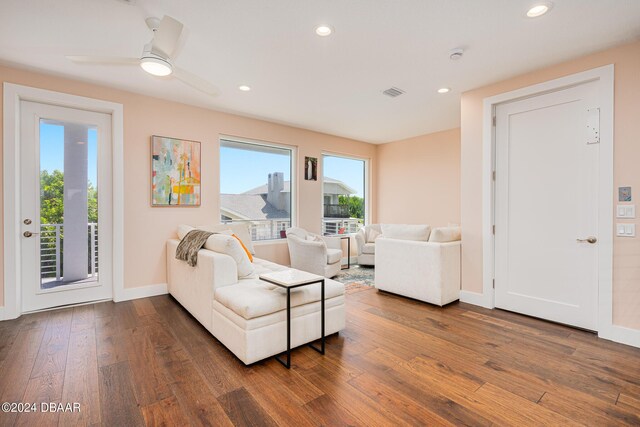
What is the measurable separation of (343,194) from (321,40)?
413 cm

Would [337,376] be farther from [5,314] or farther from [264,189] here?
[264,189]

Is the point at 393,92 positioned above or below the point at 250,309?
above

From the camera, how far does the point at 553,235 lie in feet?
10.2

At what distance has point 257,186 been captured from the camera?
516 centimetres

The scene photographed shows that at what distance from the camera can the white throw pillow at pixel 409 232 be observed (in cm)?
384

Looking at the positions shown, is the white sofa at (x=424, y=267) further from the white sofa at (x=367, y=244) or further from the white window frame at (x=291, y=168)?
the white window frame at (x=291, y=168)

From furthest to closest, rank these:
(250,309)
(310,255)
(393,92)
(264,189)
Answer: (264,189), (310,255), (393,92), (250,309)

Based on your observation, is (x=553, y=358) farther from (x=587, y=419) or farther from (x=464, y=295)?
(x=464, y=295)

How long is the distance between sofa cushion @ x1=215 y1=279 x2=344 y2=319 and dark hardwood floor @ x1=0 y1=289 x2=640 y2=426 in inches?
15.9

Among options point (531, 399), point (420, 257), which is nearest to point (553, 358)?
point (531, 399)

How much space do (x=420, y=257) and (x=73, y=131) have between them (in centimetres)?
438

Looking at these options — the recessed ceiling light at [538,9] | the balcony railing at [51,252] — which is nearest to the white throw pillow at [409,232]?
the recessed ceiling light at [538,9]

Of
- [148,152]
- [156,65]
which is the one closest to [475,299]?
[156,65]

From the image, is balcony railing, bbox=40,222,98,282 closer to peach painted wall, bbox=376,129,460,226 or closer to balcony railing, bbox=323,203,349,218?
balcony railing, bbox=323,203,349,218
